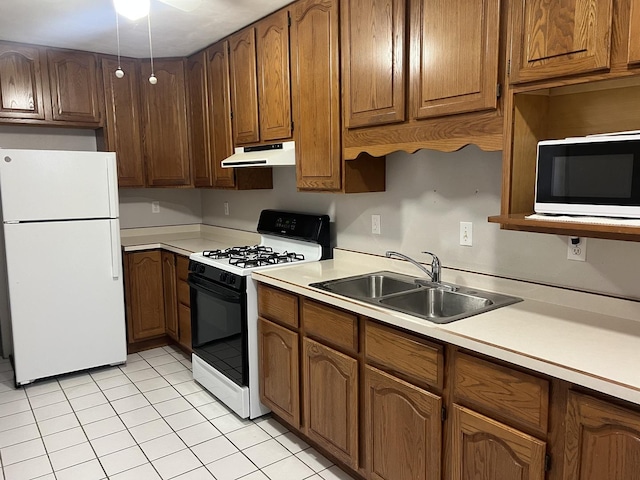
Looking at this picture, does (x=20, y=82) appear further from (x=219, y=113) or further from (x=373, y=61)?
(x=373, y=61)

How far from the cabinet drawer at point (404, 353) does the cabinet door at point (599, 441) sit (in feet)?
1.50

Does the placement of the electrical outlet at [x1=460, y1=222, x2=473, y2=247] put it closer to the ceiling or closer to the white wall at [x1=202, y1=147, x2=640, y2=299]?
the white wall at [x1=202, y1=147, x2=640, y2=299]

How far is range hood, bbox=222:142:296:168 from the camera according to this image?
2.83m

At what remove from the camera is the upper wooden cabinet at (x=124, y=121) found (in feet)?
12.5

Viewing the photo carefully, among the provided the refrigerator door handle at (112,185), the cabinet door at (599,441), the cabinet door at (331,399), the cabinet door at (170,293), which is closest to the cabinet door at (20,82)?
the refrigerator door handle at (112,185)

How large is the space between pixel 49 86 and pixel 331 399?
3.11 meters

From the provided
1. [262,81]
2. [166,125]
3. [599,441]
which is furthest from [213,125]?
[599,441]

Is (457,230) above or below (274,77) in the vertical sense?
below

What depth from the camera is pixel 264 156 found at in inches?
117

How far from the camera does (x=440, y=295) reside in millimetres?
2215

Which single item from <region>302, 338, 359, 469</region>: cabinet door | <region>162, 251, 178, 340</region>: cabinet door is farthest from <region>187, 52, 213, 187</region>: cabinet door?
<region>302, 338, 359, 469</region>: cabinet door

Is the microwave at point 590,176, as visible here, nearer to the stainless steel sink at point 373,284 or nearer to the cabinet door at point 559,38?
the cabinet door at point 559,38

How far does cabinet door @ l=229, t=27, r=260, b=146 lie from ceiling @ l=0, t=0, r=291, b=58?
10cm

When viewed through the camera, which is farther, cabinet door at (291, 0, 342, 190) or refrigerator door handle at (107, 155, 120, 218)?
refrigerator door handle at (107, 155, 120, 218)
